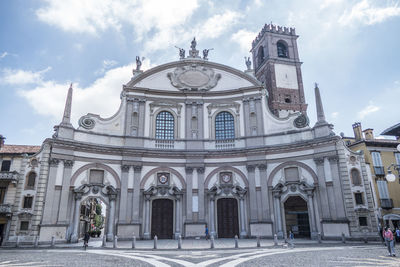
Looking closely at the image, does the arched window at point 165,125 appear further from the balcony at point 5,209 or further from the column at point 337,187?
the column at point 337,187

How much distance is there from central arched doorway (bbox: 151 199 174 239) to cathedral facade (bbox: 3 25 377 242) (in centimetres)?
8

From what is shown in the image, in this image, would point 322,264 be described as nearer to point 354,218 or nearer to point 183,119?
point 354,218

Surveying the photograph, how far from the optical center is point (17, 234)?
18750mm

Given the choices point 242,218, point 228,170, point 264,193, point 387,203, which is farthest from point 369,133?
point 242,218

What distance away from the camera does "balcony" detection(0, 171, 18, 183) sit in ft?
65.6

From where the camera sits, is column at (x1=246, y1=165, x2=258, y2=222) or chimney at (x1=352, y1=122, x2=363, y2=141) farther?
chimney at (x1=352, y1=122, x2=363, y2=141)

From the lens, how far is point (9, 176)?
20.1 meters

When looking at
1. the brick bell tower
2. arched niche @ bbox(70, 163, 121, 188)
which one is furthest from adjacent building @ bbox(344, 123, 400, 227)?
arched niche @ bbox(70, 163, 121, 188)

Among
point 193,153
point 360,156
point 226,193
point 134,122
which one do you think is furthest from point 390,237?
point 134,122

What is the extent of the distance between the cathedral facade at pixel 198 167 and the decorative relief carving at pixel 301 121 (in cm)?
8

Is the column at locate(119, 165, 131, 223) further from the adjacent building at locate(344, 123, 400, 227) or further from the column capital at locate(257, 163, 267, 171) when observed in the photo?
the adjacent building at locate(344, 123, 400, 227)

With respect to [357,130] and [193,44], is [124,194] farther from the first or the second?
[357,130]

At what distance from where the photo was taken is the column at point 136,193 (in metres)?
22.0

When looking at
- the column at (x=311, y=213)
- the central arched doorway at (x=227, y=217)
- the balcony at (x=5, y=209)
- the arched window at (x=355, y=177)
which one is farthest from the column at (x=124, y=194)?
the arched window at (x=355, y=177)
